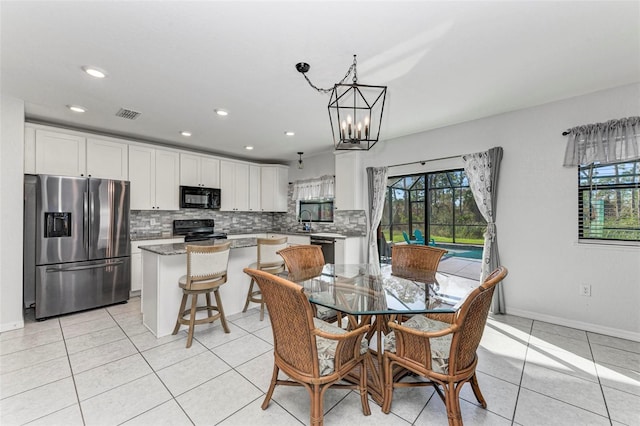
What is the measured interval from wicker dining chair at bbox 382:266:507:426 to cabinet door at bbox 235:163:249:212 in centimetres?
466

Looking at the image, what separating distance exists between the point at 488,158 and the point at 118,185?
5.06 m

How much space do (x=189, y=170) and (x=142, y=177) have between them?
30.8 inches

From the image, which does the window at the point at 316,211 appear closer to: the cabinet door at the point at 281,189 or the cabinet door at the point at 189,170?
the cabinet door at the point at 281,189

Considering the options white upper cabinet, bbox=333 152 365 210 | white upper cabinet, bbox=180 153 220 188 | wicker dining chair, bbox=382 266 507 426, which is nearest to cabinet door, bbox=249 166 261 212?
white upper cabinet, bbox=180 153 220 188

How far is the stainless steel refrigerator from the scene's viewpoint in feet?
10.3

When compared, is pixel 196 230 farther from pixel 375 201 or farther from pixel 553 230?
pixel 553 230

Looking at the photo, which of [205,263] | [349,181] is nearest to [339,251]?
[349,181]

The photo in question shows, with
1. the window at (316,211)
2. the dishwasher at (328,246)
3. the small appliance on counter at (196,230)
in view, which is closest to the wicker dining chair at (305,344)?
the dishwasher at (328,246)

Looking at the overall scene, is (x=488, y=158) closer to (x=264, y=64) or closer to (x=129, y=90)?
(x=264, y=64)

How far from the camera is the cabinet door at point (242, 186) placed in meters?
5.65

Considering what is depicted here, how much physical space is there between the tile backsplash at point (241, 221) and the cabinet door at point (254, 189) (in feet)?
1.09

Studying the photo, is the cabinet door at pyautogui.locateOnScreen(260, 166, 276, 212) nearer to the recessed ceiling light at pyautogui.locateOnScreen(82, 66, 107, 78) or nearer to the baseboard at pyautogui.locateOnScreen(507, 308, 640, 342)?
the recessed ceiling light at pyautogui.locateOnScreen(82, 66, 107, 78)

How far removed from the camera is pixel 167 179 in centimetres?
462

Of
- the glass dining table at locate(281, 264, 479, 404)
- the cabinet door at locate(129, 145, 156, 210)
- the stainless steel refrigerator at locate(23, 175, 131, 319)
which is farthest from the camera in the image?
the cabinet door at locate(129, 145, 156, 210)
